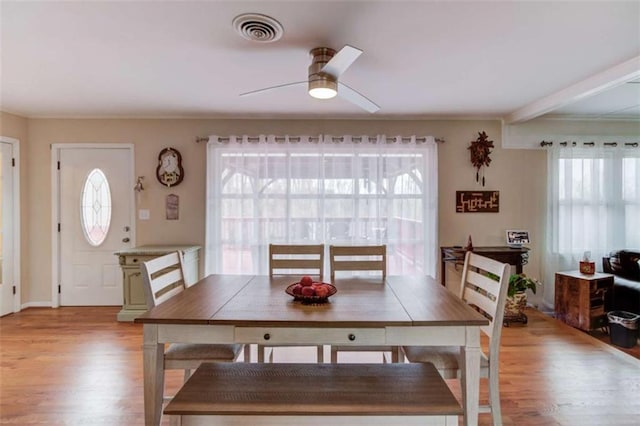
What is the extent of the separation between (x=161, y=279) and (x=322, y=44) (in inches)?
71.0

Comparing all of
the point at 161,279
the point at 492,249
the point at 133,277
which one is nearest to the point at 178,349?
the point at 161,279

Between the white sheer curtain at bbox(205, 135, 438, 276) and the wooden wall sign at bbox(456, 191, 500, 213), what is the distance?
1.29 ft

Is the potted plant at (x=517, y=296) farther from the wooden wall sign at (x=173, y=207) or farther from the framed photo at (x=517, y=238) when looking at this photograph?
the wooden wall sign at (x=173, y=207)

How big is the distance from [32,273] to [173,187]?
2.05 meters

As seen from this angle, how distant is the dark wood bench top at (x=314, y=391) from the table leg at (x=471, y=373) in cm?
11

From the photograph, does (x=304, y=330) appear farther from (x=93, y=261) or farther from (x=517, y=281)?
(x=93, y=261)

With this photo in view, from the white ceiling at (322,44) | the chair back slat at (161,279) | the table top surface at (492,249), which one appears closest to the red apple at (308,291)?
the chair back slat at (161,279)

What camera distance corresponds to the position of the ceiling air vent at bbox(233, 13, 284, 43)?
76.0 inches

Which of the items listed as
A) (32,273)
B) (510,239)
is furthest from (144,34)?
(510,239)

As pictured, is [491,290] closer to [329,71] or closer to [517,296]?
[329,71]

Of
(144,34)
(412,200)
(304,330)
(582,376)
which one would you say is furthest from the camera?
(412,200)

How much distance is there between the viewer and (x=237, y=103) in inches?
144

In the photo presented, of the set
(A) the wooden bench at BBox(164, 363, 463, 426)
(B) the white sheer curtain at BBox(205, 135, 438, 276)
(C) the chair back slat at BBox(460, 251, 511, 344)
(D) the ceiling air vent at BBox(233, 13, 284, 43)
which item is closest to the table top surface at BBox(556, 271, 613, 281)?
(B) the white sheer curtain at BBox(205, 135, 438, 276)

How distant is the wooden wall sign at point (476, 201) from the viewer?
4.24 m
